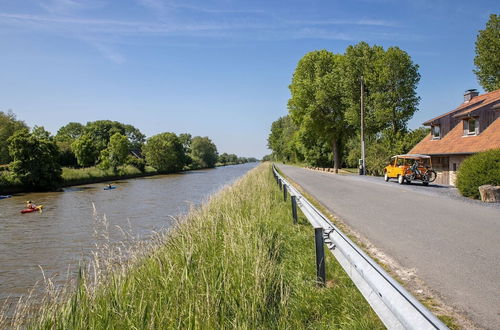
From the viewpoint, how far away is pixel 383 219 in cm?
981

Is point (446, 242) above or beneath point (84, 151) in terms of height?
beneath

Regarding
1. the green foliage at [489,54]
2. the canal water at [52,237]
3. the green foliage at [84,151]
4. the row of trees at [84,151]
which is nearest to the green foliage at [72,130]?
the row of trees at [84,151]

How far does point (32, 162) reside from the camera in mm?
42500

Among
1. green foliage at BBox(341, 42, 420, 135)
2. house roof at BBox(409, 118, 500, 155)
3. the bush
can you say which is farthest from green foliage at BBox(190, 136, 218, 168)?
the bush

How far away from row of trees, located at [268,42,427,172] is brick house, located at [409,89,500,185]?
6.11m

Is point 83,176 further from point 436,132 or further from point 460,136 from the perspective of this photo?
point 460,136

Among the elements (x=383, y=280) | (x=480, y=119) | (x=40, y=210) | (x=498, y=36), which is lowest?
(x=40, y=210)

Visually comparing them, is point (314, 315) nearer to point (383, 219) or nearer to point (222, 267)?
point (222, 267)

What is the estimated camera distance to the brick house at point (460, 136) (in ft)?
72.7

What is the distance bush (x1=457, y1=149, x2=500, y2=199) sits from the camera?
14.3 m

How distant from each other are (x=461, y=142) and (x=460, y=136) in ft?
4.20

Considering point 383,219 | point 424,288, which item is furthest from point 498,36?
point 424,288

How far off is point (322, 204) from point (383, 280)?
35.1ft

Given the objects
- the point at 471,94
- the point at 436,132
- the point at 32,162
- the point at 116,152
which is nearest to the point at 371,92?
the point at 471,94
